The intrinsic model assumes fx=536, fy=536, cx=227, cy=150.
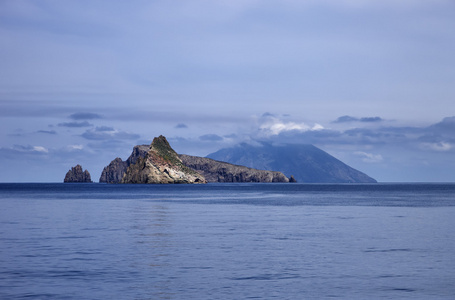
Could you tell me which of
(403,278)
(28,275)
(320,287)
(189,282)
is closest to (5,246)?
(28,275)

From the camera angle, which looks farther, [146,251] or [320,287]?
[146,251]

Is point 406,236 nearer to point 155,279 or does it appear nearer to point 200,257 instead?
point 200,257

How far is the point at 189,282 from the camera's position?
29969 millimetres

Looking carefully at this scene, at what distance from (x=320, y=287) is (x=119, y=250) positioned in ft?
62.3

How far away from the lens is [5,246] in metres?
44.1

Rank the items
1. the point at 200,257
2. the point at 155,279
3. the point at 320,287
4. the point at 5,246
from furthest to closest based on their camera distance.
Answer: the point at 5,246 → the point at 200,257 → the point at 155,279 → the point at 320,287

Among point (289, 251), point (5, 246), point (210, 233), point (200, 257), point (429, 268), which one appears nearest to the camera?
point (429, 268)

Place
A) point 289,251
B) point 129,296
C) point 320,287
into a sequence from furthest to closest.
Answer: point 289,251, point 320,287, point 129,296

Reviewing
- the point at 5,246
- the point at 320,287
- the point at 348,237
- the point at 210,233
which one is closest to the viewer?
the point at 320,287

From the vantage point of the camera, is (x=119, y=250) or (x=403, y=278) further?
(x=119, y=250)

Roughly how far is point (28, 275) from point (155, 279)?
25.6 feet

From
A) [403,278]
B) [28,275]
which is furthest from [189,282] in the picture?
[403,278]

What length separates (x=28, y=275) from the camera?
31.9m

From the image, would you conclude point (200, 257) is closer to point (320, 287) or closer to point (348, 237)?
point (320, 287)
